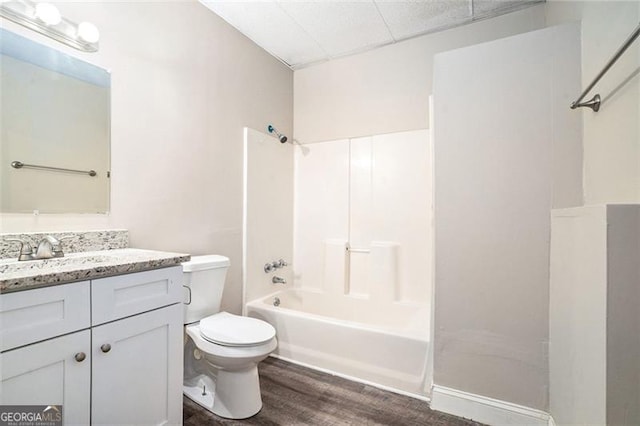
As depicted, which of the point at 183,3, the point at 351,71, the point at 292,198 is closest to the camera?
the point at 183,3

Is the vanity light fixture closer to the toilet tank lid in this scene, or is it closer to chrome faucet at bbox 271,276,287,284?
the toilet tank lid

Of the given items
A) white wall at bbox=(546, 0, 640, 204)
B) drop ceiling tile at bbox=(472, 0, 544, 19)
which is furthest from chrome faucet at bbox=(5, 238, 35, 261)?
drop ceiling tile at bbox=(472, 0, 544, 19)

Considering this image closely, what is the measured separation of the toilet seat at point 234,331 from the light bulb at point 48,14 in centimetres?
163

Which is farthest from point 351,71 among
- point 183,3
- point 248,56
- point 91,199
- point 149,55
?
point 91,199

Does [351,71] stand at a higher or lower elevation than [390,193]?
higher

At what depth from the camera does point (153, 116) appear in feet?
5.89

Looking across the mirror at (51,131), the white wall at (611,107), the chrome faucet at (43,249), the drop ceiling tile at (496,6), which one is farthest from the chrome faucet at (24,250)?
the drop ceiling tile at (496,6)

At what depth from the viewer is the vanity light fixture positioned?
126cm

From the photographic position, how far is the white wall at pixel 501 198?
152cm

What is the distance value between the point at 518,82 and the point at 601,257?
3.48 ft

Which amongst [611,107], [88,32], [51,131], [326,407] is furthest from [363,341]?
[88,32]

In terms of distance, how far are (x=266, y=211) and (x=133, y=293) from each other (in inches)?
61.4

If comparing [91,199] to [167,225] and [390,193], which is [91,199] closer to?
[167,225]

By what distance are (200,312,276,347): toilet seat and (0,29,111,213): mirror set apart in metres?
0.85
